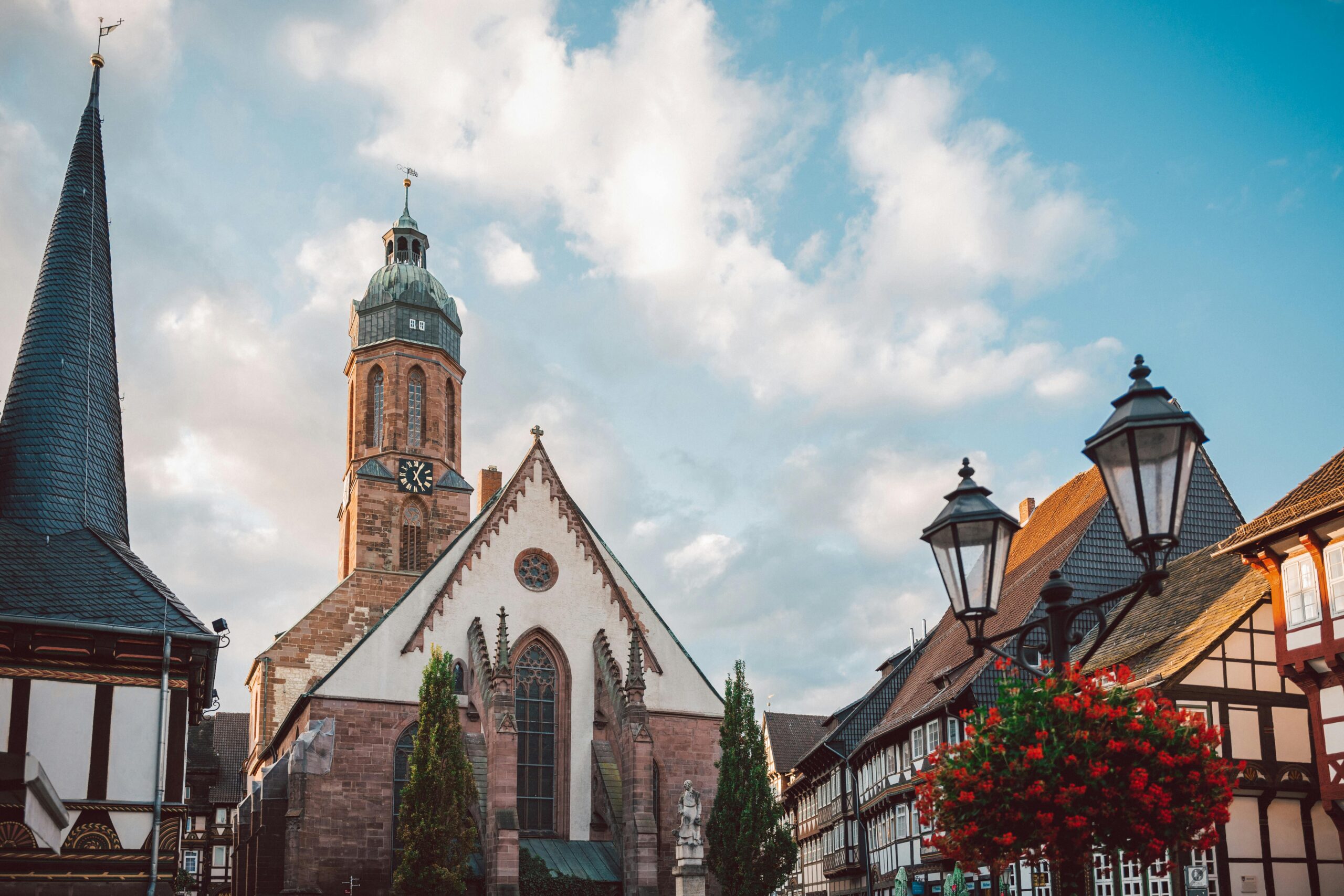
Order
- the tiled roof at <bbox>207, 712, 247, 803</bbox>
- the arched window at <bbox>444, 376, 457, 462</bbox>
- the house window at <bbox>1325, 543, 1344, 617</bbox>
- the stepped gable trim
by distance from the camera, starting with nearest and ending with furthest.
Answer: 1. the house window at <bbox>1325, 543, 1344, 617</bbox>
2. the stepped gable trim
3. the arched window at <bbox>444, 376, 457, 462</bbox>
4. the tiled roof at <bbox>207, 712, 247, 803</bbox>

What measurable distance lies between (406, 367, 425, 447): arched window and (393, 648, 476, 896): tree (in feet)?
76.1

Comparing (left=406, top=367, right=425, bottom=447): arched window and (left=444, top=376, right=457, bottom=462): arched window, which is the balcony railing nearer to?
(left=444, top=376, right=457, bottom=462): arched window

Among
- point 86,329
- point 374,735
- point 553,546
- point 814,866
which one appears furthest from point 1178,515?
point 814,866

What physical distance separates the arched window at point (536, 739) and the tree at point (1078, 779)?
2619cm

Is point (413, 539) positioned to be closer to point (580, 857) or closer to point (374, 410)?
point (374, 410)

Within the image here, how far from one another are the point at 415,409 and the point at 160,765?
111ft

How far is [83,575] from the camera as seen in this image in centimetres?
2220

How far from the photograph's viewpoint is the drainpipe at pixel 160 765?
20547mm

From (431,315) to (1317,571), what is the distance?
41.4 metres

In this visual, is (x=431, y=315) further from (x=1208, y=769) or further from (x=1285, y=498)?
(x=1208, y=769)

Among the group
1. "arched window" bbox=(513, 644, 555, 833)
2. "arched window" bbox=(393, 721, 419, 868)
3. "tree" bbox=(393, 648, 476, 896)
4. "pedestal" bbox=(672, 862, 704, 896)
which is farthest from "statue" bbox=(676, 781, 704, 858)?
"arched window" bbox=(393, 721, 419, 868)

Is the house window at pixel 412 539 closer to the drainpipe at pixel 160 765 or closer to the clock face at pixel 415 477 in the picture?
the clock face at pixel 415 477

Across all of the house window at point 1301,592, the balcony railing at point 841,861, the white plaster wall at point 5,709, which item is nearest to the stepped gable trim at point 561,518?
the balcony railing at point 841,861

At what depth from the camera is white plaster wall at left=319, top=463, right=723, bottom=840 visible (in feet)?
115
